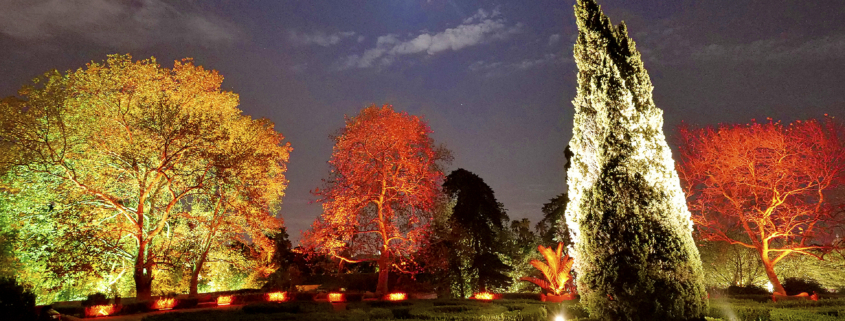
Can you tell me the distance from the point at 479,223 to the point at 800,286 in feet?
55.5

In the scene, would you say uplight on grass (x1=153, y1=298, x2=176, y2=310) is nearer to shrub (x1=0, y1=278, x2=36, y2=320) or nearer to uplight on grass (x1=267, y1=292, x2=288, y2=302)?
uplight on grass (x1=267, y1=292, x2=288, y2=302)

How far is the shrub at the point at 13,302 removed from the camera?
32.4 feet

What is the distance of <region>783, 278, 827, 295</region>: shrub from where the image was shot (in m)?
22.6

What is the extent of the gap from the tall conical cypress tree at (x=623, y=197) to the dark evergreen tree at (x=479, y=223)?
17382mm

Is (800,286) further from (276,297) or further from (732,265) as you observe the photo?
(276,297)

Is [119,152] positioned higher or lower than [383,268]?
higher

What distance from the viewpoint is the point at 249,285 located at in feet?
85.6

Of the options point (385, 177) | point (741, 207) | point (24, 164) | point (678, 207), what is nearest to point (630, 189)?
point (678, 207)

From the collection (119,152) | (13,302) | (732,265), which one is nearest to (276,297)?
(119,152)

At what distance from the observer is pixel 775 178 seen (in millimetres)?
19281

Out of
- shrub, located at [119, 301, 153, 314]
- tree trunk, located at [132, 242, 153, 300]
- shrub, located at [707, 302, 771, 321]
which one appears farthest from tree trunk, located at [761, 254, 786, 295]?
tree trunk, located at [132, 242, 153, 300]

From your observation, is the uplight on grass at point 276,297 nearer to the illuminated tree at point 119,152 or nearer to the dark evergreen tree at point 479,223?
the illuminated tree at point 119,152

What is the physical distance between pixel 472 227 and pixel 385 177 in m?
8.51

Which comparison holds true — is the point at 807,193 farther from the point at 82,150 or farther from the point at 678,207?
the point at 82,150
